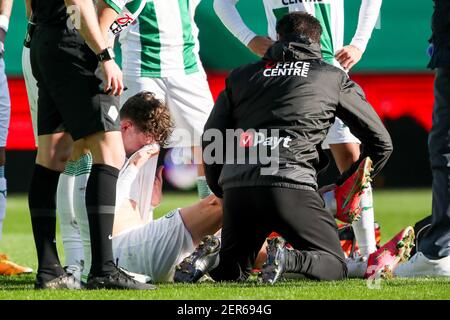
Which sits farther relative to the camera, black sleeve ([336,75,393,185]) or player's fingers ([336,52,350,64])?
player's fingers ([336,52,350,64])

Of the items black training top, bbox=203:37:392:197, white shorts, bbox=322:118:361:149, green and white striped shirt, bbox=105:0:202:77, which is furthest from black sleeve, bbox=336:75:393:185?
green and white striped shirt, bbox=105:0:202:77

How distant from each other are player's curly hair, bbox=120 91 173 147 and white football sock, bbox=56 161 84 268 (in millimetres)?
450

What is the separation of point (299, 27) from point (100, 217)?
4.71 feet

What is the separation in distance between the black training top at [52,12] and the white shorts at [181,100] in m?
1.78

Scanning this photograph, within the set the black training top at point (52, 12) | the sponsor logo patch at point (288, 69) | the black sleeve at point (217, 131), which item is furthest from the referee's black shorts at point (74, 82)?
the sponsor logo patch at point (288, 69)

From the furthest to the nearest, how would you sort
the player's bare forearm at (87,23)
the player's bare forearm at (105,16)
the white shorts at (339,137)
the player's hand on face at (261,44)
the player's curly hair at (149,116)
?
the player's hand on face at (261,44), the white shorts at (339,137), the player's curly hair at (149,116), the player's bare forearm at (105,16), the player's bare forearm at (87,23)

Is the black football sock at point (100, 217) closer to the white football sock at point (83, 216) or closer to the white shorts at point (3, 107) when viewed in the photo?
the white football sock at point (83, 216)

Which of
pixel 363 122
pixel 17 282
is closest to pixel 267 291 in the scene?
pixel 363 122

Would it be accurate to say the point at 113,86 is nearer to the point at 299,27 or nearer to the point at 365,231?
the point at 299,27

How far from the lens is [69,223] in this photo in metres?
5.39

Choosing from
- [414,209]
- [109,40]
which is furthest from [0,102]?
[414,209]

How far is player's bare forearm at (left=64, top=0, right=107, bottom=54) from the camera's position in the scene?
4.44m

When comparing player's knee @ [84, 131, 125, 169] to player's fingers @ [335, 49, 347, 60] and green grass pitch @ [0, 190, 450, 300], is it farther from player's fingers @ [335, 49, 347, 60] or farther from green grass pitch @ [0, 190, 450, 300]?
player's fingers @ [335, 49, 347, 60]

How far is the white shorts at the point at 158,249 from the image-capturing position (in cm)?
518
